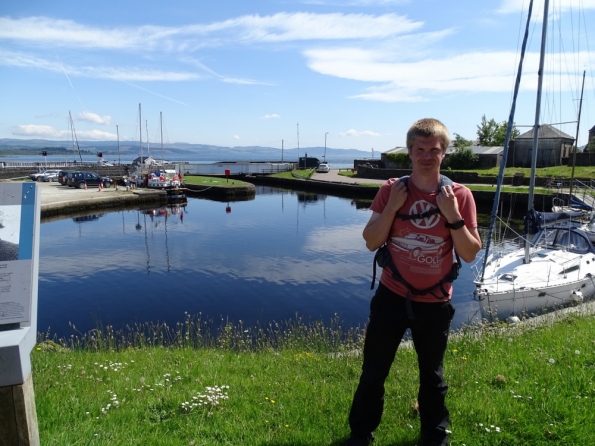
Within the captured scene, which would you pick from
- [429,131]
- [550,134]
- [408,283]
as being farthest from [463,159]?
[408,283]

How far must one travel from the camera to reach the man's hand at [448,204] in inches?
120

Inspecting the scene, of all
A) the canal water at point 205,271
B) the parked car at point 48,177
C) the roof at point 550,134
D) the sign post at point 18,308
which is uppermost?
the roof at point 550,134

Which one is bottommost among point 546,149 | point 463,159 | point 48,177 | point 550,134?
point 48,177

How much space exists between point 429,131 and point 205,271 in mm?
16952

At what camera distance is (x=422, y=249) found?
3205mm

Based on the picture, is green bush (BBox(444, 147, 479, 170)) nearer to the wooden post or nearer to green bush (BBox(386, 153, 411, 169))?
green bush (BBox(386, 153, 411, 169))

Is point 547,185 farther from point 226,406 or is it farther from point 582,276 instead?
point 226,406

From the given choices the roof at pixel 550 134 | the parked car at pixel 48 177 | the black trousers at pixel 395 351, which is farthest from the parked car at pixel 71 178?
the black trousers at pixel 395 351

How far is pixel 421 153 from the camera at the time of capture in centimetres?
315

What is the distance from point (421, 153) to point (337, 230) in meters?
27.7

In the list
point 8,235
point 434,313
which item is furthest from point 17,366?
point 434,313

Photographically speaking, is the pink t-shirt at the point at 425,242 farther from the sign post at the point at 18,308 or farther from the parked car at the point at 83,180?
the parked car at the point at 83,180

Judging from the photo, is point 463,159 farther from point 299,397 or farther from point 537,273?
point 299,397

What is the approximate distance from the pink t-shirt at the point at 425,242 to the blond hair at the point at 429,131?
330 mm
